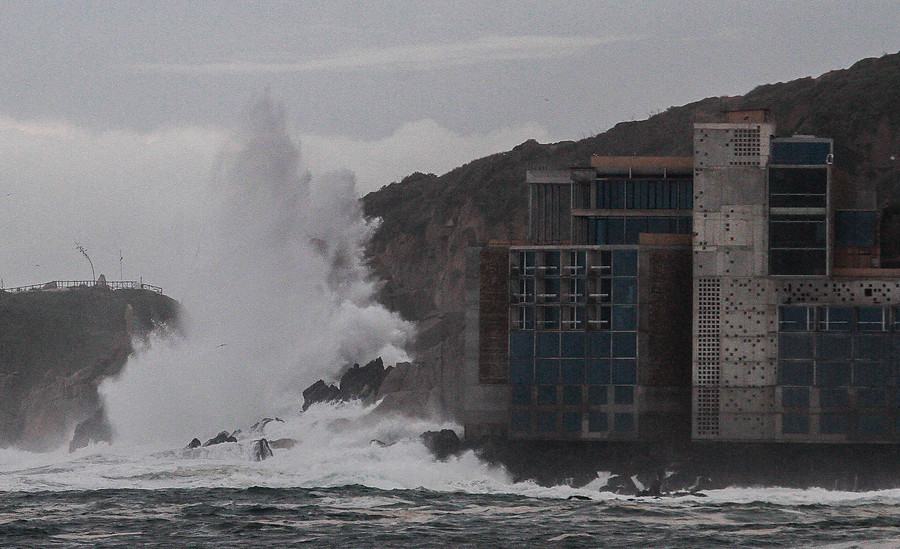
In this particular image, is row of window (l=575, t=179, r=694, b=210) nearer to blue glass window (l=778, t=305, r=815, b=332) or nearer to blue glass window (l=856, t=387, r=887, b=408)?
blue glass window (l=778, t=305, r=815, b=332)

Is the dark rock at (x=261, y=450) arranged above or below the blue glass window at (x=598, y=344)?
below

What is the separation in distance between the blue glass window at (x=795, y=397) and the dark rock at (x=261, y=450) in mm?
31674

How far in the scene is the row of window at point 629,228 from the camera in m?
110

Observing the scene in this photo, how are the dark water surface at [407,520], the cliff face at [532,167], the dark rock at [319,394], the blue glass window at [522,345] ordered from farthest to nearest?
the cliff face at [532,167] → the dark rock at [319,394] → the blue glass window at [522,345] → the dark water surface at [407,520]

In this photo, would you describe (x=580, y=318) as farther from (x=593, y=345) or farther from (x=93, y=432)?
(x=93, y=432)

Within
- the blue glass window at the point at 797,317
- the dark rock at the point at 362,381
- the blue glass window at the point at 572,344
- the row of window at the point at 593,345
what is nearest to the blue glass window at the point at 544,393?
the row of window at the point at 593,345

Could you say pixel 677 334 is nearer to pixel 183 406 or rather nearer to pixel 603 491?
pixel 603 491

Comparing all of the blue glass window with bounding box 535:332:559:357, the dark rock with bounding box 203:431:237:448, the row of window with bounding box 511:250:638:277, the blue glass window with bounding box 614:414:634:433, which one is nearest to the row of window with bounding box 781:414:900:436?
the blue glass window with bounding box 614:414:634:433

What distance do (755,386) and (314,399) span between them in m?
45.1

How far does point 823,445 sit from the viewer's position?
329 feet

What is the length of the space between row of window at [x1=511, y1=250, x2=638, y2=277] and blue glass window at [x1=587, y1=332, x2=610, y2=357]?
3.38 m

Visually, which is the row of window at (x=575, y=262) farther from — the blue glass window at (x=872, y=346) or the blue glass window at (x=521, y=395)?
the blue glass window at (x=872, y=346)

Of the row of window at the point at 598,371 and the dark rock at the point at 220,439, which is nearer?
the row of window at the point at 598,371

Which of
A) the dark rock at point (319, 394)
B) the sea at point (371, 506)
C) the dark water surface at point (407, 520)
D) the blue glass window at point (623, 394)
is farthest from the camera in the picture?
the dark rock at point (319, 394)
